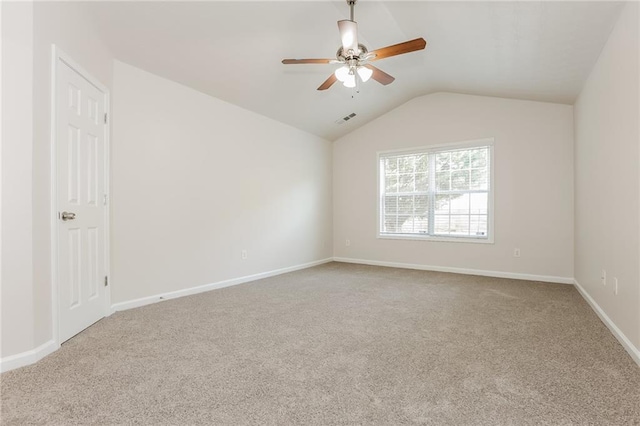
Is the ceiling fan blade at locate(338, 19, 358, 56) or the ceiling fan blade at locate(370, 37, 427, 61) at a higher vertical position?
the ceiling fan blade at locate(338, 19, 358, 56)

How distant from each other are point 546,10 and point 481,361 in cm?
258

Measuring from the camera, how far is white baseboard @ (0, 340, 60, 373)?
76.3 inches

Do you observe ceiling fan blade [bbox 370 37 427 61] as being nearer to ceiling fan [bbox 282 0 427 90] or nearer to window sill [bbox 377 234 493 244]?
ceiling fan [bbox 282 0 427 90]

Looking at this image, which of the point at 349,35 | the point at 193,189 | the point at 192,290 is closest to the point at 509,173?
the point at 349,35

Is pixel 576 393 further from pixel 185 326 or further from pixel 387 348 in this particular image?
pixel 185 326

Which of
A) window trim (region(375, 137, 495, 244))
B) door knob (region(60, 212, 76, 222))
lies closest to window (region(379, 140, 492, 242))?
window trim (region(375, 137, 495, 244))

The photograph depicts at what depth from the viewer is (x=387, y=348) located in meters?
2.25

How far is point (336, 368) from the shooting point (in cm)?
195

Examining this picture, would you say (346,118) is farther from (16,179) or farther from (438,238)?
(16,179)

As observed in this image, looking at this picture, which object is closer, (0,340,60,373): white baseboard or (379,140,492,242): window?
(0,340,60,373): white baseboard

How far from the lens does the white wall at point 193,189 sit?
3232 millimetres

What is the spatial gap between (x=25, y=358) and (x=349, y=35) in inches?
123

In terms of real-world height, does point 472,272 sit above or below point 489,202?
below

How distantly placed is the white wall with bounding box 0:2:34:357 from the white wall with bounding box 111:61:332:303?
107 centimetres
